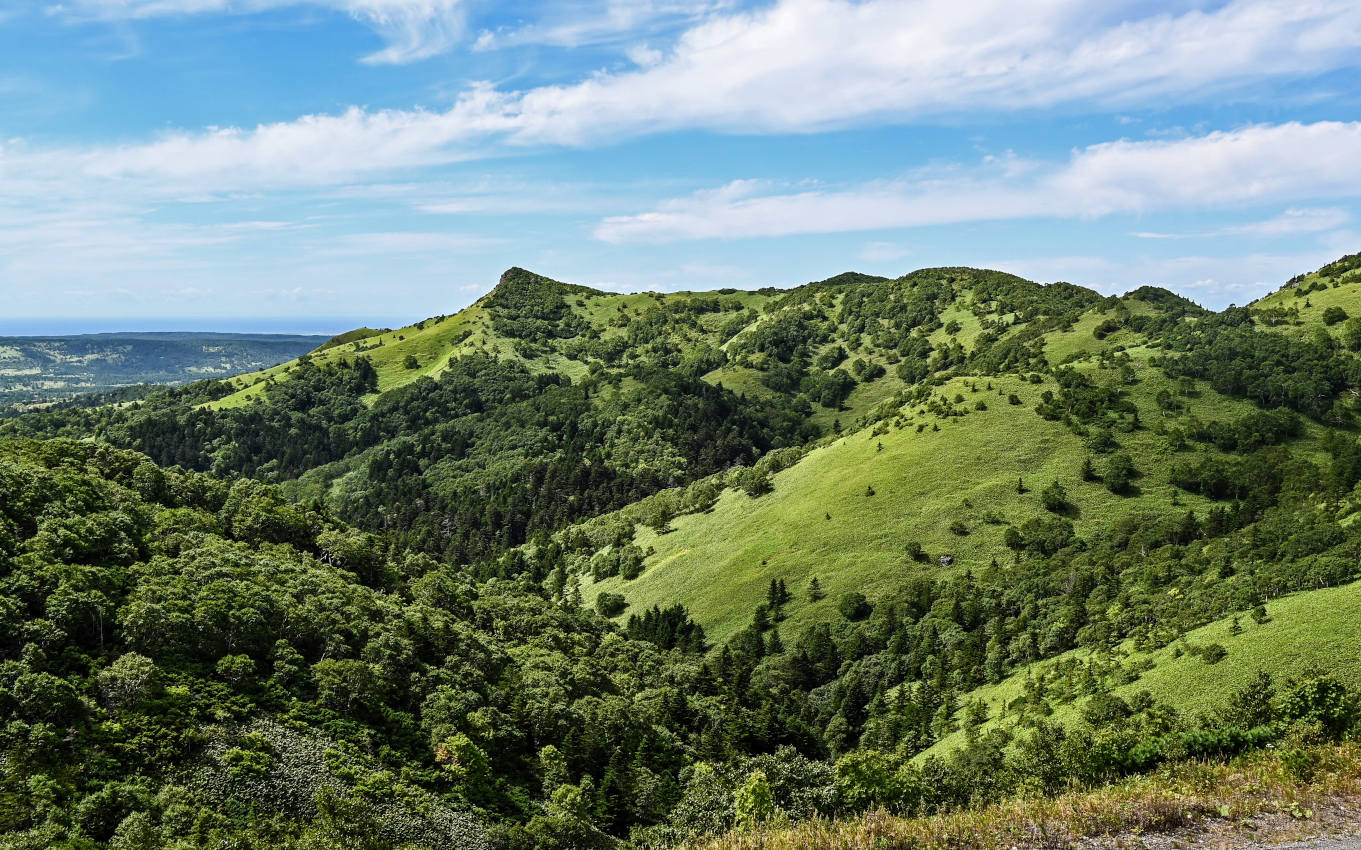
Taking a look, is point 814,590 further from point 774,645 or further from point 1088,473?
point 1088,473

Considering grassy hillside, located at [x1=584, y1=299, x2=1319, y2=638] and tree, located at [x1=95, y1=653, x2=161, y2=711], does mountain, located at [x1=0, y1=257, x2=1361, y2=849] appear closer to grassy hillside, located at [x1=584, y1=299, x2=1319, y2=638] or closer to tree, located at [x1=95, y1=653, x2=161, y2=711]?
tree, located at [x1=95, y1=653, x2=161, y2=711]

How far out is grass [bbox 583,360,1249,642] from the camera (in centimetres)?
15517

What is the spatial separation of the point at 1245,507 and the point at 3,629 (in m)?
180

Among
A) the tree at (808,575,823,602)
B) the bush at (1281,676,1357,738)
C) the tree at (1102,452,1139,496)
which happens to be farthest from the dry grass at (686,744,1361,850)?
the tree at (1102,452,1139,496)

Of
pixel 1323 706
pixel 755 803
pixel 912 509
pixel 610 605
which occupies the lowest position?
pixel 610 605

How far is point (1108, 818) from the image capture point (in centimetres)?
2634

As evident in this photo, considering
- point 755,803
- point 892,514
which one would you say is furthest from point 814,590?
point 755,803

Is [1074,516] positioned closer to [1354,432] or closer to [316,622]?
[1354,432]

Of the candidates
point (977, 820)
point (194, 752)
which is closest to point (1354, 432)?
point (977, 820)

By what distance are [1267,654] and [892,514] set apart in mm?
96586

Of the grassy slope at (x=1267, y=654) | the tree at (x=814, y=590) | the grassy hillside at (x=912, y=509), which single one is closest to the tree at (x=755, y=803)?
the grassy slope at (x=1267, y=654)

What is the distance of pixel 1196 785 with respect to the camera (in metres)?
28.9

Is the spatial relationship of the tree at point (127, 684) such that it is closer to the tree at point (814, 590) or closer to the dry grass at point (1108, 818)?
the dry grass at point (1108, 818)

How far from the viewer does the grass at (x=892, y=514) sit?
15517cm
